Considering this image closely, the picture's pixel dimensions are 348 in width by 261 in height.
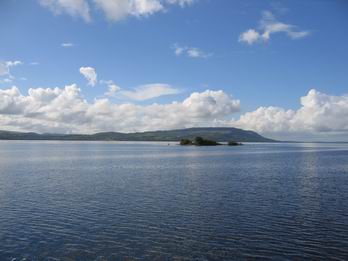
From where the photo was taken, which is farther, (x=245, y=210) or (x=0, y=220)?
(x=245, y=210)

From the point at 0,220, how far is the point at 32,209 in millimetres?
5374

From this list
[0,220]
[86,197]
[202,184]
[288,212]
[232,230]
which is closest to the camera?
[232,230]

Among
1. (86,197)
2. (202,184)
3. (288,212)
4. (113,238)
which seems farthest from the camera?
(202,184)

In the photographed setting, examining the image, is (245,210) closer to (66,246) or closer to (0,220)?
(66,246)

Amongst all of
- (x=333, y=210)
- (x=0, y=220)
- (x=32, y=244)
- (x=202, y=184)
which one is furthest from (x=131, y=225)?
(x=202, y=184)

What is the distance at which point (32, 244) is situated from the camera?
28609 mm

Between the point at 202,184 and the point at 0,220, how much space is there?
1395 inches

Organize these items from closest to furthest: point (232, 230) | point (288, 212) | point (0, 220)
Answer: point (232, 230), point (0, 220), point (288, 212)

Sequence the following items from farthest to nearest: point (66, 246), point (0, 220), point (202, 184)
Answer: point (202, 184), point (0, 220), point (66, 246)

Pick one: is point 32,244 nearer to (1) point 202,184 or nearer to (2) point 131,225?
(2) point 131,225

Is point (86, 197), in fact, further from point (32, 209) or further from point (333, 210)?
point (333, 210)

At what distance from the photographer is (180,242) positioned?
29.6m

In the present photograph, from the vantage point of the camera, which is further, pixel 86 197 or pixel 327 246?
pixel 86 197

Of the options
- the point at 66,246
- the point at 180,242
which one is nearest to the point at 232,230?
Result: the point at 180,242
